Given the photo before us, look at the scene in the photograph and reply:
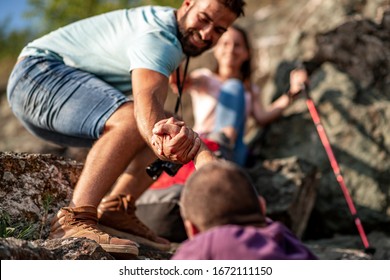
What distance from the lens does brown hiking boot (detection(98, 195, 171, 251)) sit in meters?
4.00

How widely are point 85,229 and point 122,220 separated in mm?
702

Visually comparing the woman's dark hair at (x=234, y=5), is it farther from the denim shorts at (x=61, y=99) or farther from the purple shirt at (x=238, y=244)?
the purple shirt at (x=238, y=244)

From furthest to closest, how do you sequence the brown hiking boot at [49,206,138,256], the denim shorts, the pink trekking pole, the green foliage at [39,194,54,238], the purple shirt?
the pink trekking pole
the denim shorts
the green foliage at [39,194,54,238]
the brown hiking boot at [49,206,138,256]
the purple shirt

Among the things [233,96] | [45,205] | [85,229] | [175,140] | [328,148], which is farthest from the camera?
[233,96]

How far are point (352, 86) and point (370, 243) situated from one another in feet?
6.30

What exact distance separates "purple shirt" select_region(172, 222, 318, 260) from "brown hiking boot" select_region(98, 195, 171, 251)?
193 centimetres

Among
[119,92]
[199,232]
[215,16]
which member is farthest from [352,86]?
[199,232]

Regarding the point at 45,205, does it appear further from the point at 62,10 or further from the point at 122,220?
the point at 62,10

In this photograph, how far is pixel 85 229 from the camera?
3.34 metres

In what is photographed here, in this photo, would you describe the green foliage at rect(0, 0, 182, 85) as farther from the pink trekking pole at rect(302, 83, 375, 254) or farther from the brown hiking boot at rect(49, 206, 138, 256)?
the brown hiking boot at rect(49, 206, 138, 256)

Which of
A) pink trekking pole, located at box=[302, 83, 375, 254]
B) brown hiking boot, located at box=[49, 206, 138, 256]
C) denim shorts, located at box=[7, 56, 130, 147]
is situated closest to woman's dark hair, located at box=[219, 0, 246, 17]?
denim shorts, located at box=[7, 56, 130, 147]

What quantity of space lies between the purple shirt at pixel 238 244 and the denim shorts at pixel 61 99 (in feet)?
Answer: 5.68

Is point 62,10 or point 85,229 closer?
point 85,229

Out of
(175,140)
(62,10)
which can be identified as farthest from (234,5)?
(62,10)
